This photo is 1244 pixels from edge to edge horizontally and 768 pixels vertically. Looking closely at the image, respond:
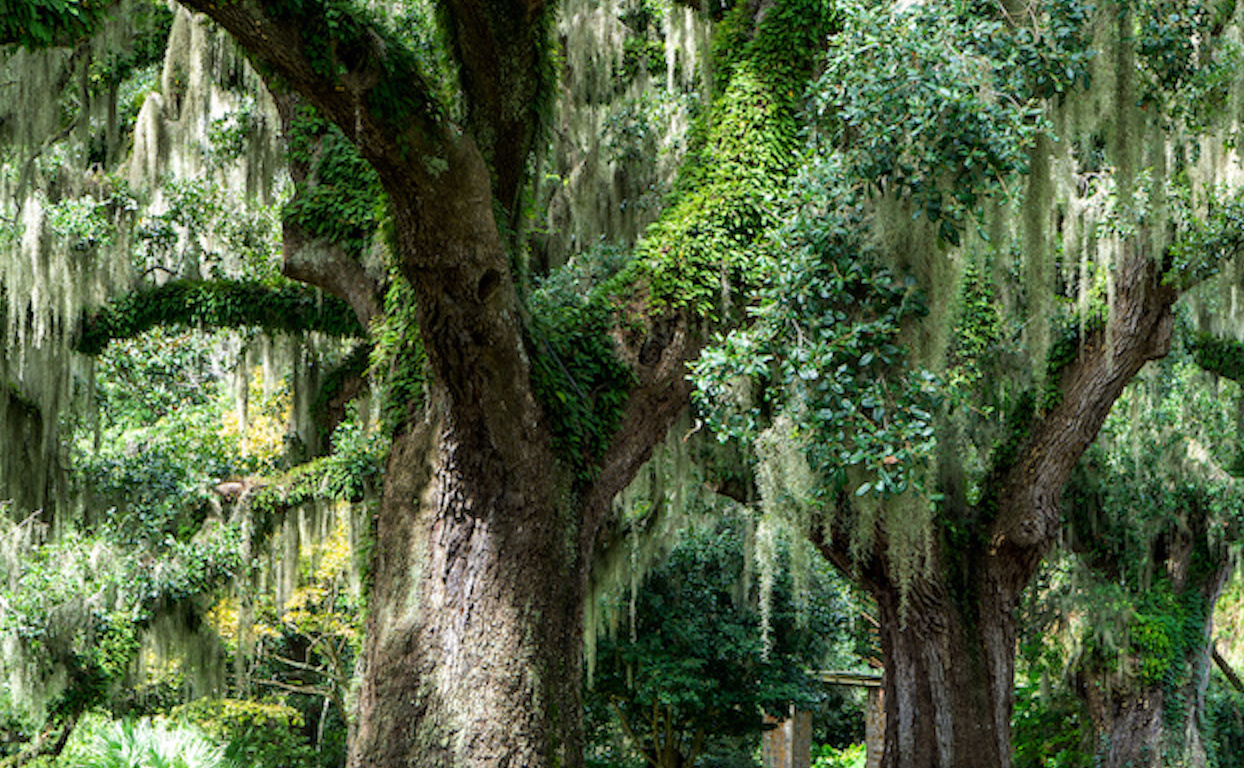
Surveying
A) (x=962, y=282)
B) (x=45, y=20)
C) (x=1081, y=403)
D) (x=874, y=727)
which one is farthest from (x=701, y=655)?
(x=45, y=20)

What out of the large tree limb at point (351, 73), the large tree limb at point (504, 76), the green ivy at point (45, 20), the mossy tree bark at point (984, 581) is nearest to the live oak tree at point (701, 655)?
the mossy tree bark at point (984, 581)

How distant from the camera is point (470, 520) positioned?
15.1ft

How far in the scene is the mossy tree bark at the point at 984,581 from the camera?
318 inches

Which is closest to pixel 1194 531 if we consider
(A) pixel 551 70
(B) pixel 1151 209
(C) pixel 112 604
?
(B) pixel 1151 209

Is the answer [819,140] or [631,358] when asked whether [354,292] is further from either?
[819,140]

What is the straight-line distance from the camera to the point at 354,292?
5.41 m

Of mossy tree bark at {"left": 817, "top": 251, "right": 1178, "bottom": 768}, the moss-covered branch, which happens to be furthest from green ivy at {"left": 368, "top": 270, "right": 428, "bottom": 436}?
mossy tree bark at {"left": 817, "top": 251, "right": 1178, "bottom": 768}

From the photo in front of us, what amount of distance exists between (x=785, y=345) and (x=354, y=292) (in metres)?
1.93

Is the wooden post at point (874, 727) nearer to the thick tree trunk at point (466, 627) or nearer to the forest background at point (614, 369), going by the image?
the forest background at point (614, 369)

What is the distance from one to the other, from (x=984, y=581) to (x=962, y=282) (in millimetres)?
3626

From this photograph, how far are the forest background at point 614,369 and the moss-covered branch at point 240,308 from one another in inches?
1.4

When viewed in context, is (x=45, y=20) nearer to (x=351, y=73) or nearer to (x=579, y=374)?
(x=351, y=73)

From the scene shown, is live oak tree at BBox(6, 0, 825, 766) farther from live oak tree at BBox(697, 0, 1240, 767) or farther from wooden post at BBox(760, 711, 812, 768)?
wooden post at BBox(760, 711, 812, 768)

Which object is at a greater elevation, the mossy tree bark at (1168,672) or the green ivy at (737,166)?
the green ivy at (737,166)
